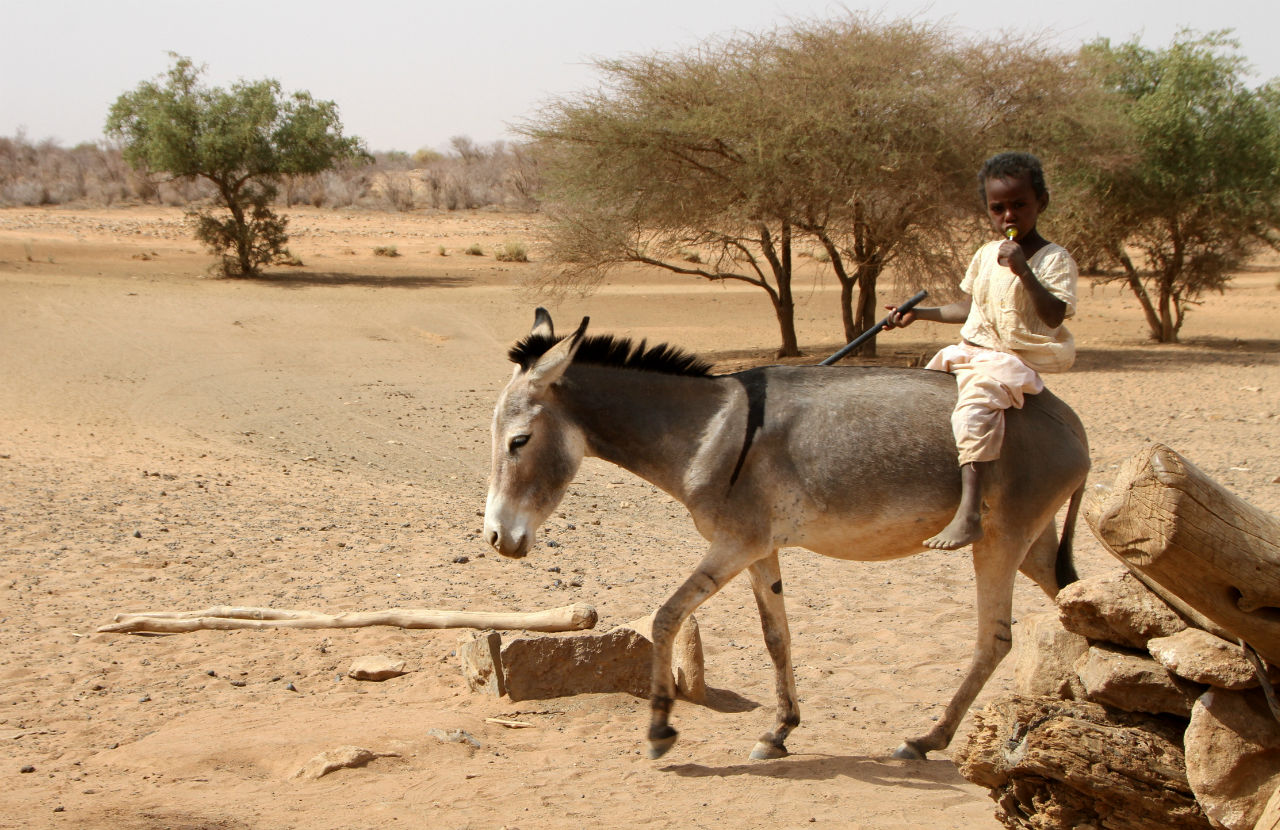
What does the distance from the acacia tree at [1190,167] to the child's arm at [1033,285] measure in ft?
60.9

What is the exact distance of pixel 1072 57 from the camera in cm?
2034

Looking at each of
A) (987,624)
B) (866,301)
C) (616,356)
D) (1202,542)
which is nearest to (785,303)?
(866,301)

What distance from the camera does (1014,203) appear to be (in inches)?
184

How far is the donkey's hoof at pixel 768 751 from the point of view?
5070 mm

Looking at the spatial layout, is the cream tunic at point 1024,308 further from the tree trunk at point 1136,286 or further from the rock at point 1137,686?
the tree trunk at point 1136,286

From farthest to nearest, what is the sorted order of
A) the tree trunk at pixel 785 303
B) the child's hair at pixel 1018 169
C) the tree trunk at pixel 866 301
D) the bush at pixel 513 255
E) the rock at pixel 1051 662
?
the bush at pixel 513 255 → the tree trunk at pixel 785 303 → the tree trunk at pixel 866 301 → the child's hair at pixel 1018 169 → the rock at pixel 1051 662

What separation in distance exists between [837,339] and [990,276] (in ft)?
67.6

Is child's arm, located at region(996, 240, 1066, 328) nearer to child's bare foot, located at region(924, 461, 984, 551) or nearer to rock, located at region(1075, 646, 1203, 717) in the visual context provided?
child's bare foot, located at region(924, 461, 984, 551)

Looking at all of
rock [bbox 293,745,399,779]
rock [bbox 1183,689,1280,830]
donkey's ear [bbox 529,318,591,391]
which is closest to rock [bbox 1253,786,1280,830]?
rock [bbox 1183,689,1280,830]

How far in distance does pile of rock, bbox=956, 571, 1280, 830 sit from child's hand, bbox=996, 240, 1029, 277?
1216 mm

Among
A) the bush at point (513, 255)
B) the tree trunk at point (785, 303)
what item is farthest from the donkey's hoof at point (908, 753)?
the bush at point (513, 255)

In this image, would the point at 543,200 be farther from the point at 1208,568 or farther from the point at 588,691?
the point at 1208,568

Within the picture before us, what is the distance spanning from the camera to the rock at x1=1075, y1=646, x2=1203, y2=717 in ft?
12.2

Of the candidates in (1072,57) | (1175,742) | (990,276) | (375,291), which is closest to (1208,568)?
(1175,742)
